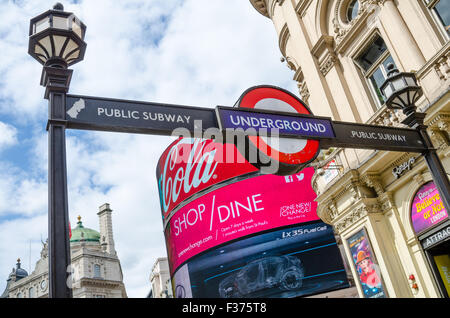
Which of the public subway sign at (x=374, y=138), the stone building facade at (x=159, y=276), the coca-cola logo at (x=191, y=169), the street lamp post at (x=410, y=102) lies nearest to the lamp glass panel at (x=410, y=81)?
the street lamp post at (x=410, y=102)

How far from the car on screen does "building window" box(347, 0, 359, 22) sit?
14.9 meters

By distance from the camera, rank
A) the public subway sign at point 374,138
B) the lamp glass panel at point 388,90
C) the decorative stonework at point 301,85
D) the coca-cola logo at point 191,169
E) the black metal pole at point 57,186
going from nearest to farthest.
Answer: the black metal pole at point 57,186 < the public subway sign at point 374,138 < the lamp glass panel at point 388,90 < the decorative stonework at point 301,85 < the coca-cola logo at point 191,169

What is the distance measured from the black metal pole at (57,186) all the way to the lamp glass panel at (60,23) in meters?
0.42

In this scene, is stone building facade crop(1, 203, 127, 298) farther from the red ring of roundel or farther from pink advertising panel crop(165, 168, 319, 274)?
the red ring of roundel

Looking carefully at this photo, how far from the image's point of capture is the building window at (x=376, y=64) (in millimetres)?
12898

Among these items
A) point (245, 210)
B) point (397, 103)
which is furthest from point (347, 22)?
point (245, 210)

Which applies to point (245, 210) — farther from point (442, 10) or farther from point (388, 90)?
point (388, 90)

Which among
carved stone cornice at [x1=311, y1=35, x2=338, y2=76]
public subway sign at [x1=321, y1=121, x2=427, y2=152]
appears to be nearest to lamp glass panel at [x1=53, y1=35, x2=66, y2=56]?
public subway sign at [x1=321, y1=121, x2=427, y2=152]

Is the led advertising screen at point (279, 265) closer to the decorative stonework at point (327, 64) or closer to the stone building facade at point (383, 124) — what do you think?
the stone building facade at point (383, 124)

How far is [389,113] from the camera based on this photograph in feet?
37.5

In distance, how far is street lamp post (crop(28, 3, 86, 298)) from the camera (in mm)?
3818

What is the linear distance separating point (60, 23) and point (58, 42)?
0.62 feet
